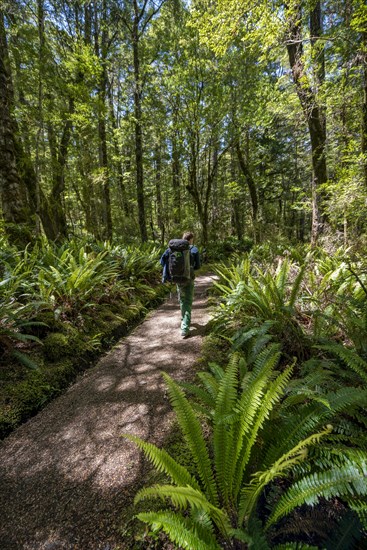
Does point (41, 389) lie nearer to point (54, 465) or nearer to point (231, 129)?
point (54, 465)

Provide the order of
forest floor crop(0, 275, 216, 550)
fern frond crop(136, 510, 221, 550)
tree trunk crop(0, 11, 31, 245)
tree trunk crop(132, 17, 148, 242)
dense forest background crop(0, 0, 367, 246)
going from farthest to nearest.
Answer: 1. tree trunk crop(132, 17, 148, 242)
2. tree trunk crop(0, 11, 31, 245)
3. dense forest background crop(0, 0, 367, 246)
4. forest floor crop(0, 275, 216, 550)
5. fern frond crop(136, 510, 221, 550)

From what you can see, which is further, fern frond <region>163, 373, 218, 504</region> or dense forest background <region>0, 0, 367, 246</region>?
dense forest background <region>0, 0, 367, 246</region>

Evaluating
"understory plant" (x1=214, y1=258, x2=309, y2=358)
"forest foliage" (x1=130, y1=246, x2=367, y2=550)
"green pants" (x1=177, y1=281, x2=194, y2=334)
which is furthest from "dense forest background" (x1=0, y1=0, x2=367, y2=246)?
"forest foliage" (x1=130, y1=246, x2=367, y2=550)

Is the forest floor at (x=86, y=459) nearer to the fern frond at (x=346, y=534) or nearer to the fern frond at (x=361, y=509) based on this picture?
the fern frond at (x=346, y=534)

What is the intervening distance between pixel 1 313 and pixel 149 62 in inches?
580

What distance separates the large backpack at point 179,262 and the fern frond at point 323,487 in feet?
10.9

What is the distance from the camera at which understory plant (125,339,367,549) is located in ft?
3.51

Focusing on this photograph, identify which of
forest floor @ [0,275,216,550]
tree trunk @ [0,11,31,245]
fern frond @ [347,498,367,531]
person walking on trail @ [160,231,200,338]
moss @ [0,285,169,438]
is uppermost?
tree trunk @ [0,11,31,245]

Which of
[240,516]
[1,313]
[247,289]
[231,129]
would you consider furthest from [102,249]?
[231,129]

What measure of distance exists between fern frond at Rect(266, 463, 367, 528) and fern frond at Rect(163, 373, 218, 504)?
1.05ft

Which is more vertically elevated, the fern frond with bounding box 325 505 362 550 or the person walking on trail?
the person walking on trail

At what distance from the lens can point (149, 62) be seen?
1264cm

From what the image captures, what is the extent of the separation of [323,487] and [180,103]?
1447cm

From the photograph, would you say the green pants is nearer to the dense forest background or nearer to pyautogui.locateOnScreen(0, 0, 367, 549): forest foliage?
pyautogui.locateOnScreen(0, 0, 367, 549): forest foliage
